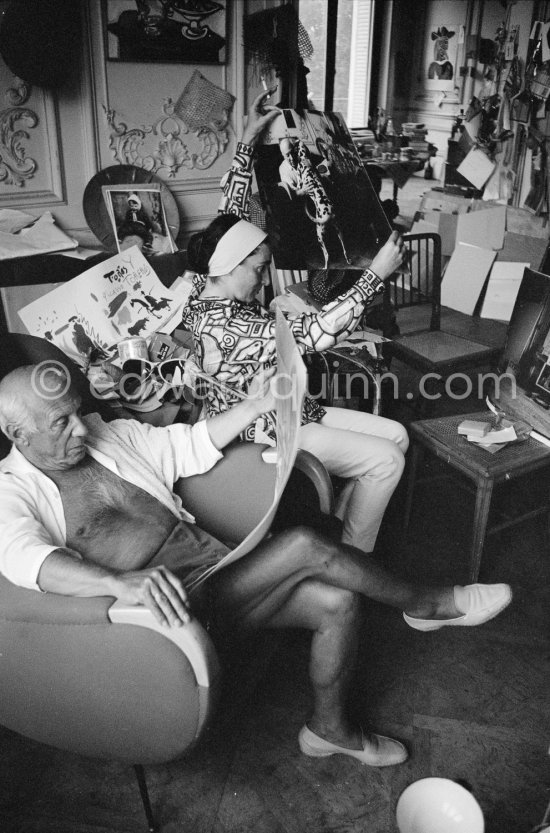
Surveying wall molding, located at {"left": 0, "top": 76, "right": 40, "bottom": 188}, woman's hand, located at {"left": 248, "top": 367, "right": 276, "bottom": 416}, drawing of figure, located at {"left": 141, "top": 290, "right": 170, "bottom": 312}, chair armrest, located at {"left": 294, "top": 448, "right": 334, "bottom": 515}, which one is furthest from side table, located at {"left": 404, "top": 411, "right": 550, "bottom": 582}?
wall molding, located at {"left": 0, "top": 76, "right": 40, "bottom": 188}

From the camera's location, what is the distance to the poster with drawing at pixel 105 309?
244cm

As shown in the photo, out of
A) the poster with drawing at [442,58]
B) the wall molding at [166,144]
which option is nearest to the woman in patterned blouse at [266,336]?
the wall molding at [166,144]

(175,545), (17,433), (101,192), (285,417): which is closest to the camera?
(285,417)

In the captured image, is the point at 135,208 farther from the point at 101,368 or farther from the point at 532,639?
the point at 532,639

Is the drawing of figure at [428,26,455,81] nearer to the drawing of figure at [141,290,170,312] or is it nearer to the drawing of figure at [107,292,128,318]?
the drawing of figure at [141,290,170,312]

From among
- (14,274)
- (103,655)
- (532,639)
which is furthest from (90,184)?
(532,639)

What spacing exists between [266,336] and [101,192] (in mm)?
1269

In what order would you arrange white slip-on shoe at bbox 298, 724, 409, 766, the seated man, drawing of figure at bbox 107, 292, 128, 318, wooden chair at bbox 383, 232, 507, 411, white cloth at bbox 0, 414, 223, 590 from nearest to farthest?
white cloth at bbox 0, 414, 223, 590 < the seated man < white slip-on shoe at bbox 298, 724, 409, 766 < drawing of figure at bbox 107, 292, 128, 318 < wooden chair at bbox 383, 232, 507, 411

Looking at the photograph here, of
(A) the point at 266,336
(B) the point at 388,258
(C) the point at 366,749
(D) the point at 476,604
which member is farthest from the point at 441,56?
(C) the point at 366,749

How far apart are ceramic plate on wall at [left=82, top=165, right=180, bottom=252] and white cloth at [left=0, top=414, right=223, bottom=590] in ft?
4.45

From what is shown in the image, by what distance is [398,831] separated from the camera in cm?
148

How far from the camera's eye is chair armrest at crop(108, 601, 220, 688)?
1178 mm

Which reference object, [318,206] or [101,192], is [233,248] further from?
[101,192]

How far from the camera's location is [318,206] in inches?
90.0
